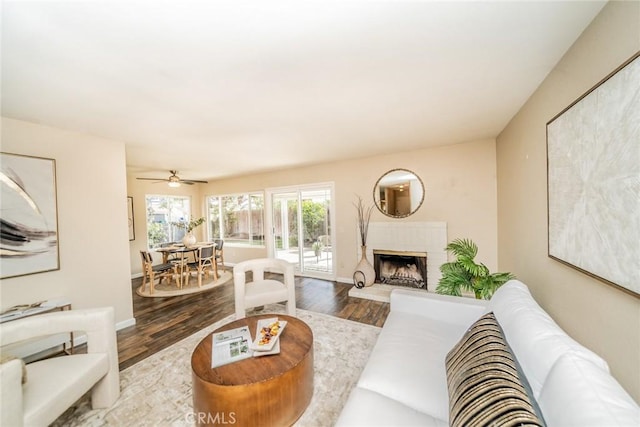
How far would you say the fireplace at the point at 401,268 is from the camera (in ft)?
12.7

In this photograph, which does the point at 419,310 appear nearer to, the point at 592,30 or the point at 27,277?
the point at 592,30

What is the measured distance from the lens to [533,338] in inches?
38.9

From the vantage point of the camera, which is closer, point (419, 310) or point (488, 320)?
point (488, 320)

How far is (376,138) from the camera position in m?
3.13

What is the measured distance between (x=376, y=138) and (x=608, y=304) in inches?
102

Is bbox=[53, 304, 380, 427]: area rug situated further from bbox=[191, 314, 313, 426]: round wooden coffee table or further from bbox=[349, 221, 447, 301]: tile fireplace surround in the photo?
bbox=[349, 221, 447, 301]: tile fireplace surround

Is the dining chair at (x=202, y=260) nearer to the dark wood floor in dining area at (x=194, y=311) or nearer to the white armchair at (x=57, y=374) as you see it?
the dark wood floor in dining area at (x=194, y=311)

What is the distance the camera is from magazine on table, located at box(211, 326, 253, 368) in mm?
1529

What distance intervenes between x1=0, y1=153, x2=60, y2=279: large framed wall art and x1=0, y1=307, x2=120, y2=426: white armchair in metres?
1.19

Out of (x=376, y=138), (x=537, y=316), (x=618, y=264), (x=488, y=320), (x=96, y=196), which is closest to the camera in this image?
(x=618, y=264)

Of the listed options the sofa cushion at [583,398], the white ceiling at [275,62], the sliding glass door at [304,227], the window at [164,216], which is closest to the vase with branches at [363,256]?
the sliding glass door at [304,227]

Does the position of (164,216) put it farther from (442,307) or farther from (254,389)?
(442,307)

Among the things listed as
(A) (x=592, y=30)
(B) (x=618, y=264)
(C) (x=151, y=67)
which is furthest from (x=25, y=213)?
(A) (x=592, y=30)

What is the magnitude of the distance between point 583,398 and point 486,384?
0.30 metres
